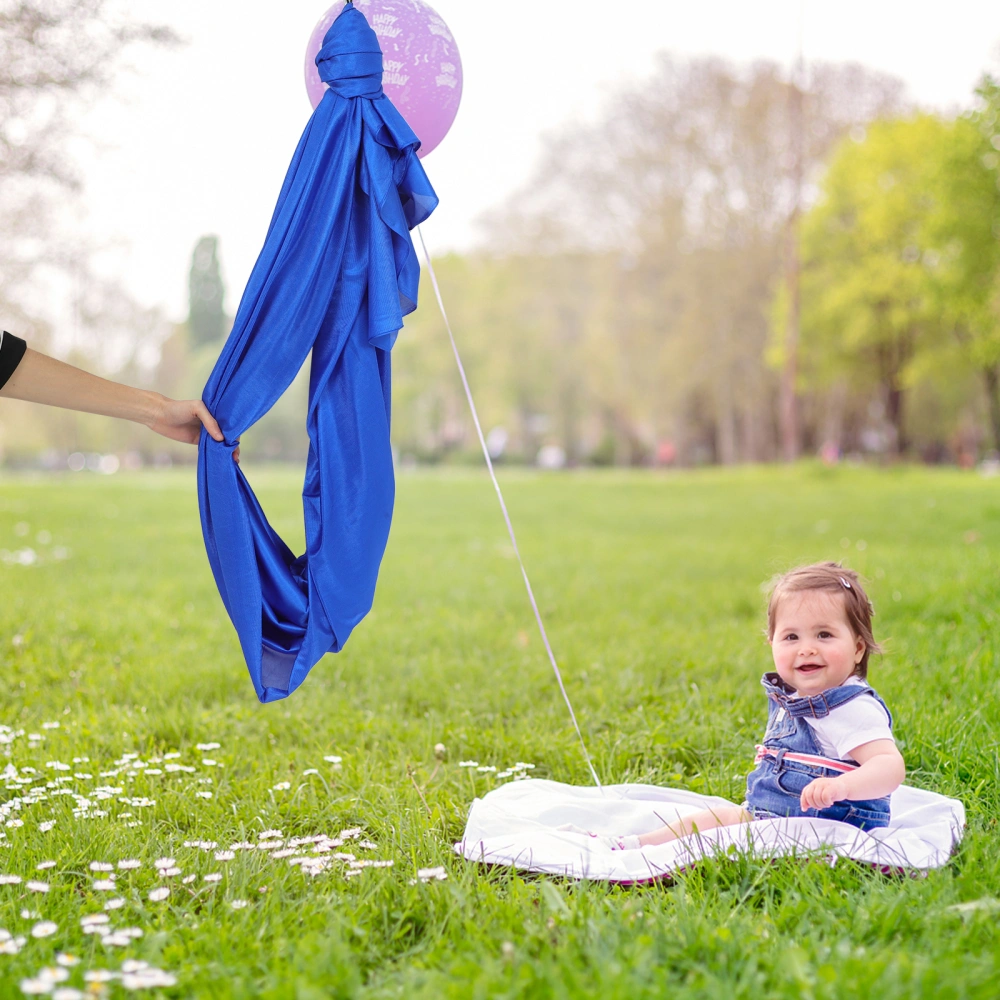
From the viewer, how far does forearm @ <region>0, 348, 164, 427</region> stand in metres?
2.74

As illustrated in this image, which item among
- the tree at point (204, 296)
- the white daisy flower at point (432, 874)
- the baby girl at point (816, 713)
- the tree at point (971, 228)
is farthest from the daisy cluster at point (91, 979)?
the tree at point (204, 296)

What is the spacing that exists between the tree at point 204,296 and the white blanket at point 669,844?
59272 mm

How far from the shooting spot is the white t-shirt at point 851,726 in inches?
105

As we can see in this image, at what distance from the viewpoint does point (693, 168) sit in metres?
28.9

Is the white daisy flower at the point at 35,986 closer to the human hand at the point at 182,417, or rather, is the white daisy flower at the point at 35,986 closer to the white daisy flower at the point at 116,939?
the white daisy flower at the point at 116,939

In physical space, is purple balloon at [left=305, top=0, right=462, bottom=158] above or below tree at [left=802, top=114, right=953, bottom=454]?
below

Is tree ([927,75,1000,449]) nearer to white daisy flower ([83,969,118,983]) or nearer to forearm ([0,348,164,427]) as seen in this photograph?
forearm ([0,348,164,427])

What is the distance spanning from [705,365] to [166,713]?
28329mm

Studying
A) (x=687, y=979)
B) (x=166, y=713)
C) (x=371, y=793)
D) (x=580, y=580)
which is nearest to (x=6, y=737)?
(x=166, y=713)

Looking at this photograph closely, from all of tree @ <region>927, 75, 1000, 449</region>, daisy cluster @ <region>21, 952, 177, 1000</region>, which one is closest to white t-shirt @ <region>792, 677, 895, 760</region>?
daisy cluster @ <region>21, 952, 177, 1000</region>

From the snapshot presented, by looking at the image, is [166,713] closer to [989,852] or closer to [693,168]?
[989,852]

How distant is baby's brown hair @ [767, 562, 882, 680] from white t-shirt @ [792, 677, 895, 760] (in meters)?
0.15

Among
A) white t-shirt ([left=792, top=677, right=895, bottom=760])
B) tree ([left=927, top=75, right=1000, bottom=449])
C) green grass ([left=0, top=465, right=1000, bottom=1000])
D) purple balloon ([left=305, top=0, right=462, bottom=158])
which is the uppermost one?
tree ([left=927, top=75, right=1000, bottom=449])

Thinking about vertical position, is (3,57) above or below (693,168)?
Answer: below
